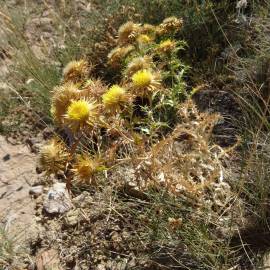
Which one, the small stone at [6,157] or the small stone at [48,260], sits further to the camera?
the small stone at [6,157]

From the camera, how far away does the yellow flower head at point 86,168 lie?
1943 millimetres

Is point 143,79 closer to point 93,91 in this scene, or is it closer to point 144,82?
point 144,82

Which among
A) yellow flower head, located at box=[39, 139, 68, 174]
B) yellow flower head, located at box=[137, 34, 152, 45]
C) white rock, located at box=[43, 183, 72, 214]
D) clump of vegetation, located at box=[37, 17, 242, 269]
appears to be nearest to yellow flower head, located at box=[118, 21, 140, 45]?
yellow flower head, located at box=[137, 34, 152, 45]

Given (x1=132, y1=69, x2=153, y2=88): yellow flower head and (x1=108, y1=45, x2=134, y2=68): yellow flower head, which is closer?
(x1=132, y1=69, x2=153, y2=88): yellow flower head

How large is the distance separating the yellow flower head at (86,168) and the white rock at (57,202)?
0.72 meters

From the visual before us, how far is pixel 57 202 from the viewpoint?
8.73 ft

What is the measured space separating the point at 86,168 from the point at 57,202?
801mm

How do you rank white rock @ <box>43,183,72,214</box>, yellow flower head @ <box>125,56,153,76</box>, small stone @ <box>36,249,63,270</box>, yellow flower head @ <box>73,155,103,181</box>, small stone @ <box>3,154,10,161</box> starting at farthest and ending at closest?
small stone @ <box>3,154,10,161</box> → white rock @ <box>43,183,72,214</box> → small stone @ <box>36,249,63,270</box> → yellow flower head @ <box>125,56,153,76</box> → yellow flower head @ <box>73,155,103,181</box>

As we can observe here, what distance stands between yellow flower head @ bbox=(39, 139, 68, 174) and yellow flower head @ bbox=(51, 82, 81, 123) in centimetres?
14

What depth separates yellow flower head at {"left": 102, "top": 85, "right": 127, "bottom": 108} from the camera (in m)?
2.04

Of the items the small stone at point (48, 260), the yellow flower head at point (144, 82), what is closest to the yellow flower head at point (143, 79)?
the yellow flower head at point (144, 82)

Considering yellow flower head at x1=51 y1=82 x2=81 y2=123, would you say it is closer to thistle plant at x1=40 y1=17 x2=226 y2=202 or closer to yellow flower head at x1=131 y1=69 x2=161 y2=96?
thistle plant at x1=40 y1=17 x2=226 y2=202

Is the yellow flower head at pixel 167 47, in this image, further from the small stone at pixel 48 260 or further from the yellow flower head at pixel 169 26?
the small stone at pixel 48 260

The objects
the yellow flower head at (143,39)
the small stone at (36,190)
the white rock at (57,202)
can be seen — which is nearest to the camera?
the yellow flower head at (143,39)
